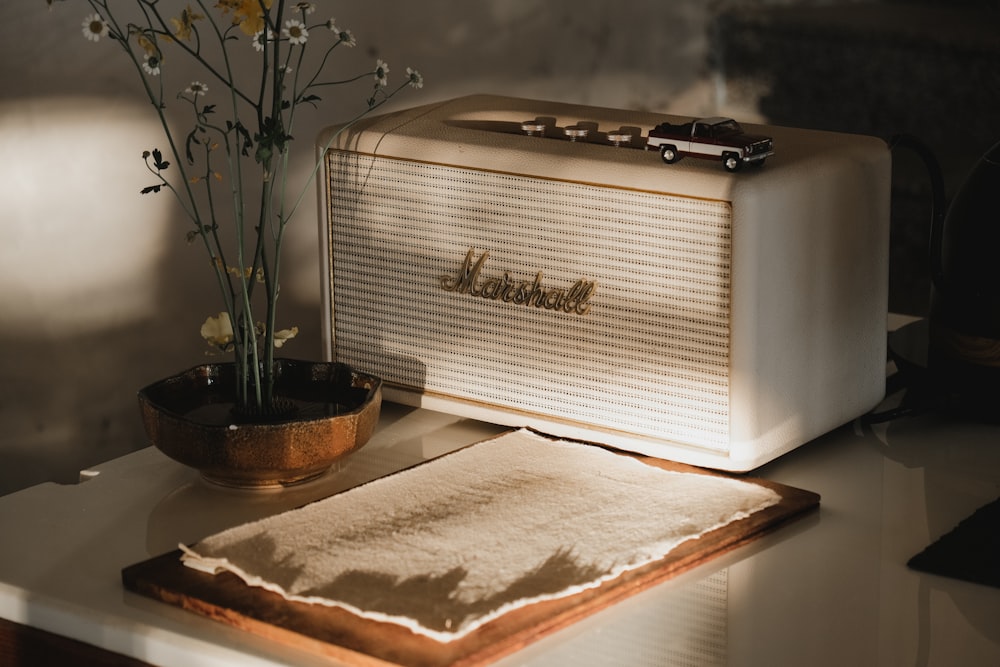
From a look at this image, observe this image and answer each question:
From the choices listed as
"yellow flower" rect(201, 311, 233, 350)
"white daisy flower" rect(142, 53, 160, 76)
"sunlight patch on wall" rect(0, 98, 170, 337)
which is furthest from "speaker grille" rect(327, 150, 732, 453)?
"sunlight patch on wall" rect(0, 98, 170, 337)

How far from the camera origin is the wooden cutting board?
883 mm

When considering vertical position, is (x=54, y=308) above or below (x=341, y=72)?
below

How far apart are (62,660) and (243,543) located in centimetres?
15

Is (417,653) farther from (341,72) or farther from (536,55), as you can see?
(536,55)

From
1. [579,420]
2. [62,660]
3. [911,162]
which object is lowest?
[62,660]

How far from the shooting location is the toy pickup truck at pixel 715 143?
3.82 feet

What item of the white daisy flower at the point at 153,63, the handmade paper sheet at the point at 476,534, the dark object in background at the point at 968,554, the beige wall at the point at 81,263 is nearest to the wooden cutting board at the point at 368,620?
the handmade paper sheet at the point at 476,534

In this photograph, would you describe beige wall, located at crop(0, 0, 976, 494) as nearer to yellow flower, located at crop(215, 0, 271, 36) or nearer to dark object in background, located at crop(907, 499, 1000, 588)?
yellow flower, located at crop(215, 0, 271, 36)

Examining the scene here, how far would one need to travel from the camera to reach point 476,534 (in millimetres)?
1047

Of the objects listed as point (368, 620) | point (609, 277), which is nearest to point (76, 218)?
point (609, 277)

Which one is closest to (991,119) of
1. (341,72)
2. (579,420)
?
(341,72)

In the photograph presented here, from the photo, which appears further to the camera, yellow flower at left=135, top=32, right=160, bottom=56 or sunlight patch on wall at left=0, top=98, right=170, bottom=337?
sunlight patch on wall at left=0, top=98, right=170, bottom=337

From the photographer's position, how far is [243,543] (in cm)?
104

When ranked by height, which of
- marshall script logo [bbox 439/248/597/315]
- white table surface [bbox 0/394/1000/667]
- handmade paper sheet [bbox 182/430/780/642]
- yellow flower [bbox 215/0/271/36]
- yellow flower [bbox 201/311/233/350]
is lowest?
white table surface [bbox 0/394/1000/667]
